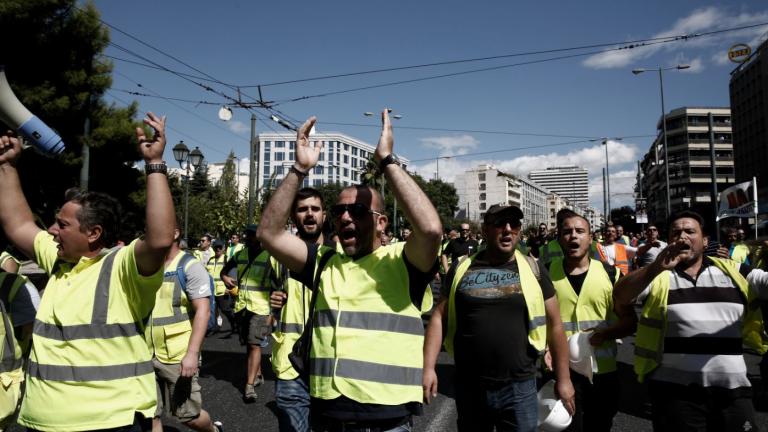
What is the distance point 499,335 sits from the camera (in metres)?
3.10

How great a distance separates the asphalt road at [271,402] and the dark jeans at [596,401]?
148 centimetres

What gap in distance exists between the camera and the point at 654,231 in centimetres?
802

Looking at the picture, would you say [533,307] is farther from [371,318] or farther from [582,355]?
[371,318]

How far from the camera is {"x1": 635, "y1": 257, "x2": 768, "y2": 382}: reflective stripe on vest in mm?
3162

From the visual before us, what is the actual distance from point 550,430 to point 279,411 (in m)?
1.86

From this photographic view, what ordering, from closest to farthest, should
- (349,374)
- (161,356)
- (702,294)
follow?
(349,374) < (702,294) < (161,356)

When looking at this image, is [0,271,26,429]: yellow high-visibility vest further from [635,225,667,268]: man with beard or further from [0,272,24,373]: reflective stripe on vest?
[635,225,667,268]: man with beard

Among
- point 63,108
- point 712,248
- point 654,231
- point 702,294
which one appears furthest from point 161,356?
point 63,108

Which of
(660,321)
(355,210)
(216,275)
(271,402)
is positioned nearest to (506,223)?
(660,321)

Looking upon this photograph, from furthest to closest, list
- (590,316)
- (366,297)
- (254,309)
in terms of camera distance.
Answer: (254,309)
(590,316)
(366,297)

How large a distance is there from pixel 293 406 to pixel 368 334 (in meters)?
1.84

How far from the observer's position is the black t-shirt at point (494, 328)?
10.1ft

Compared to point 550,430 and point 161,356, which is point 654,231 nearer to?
point 550,430

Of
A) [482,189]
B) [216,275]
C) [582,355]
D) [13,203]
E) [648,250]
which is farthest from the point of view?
[482,189]
